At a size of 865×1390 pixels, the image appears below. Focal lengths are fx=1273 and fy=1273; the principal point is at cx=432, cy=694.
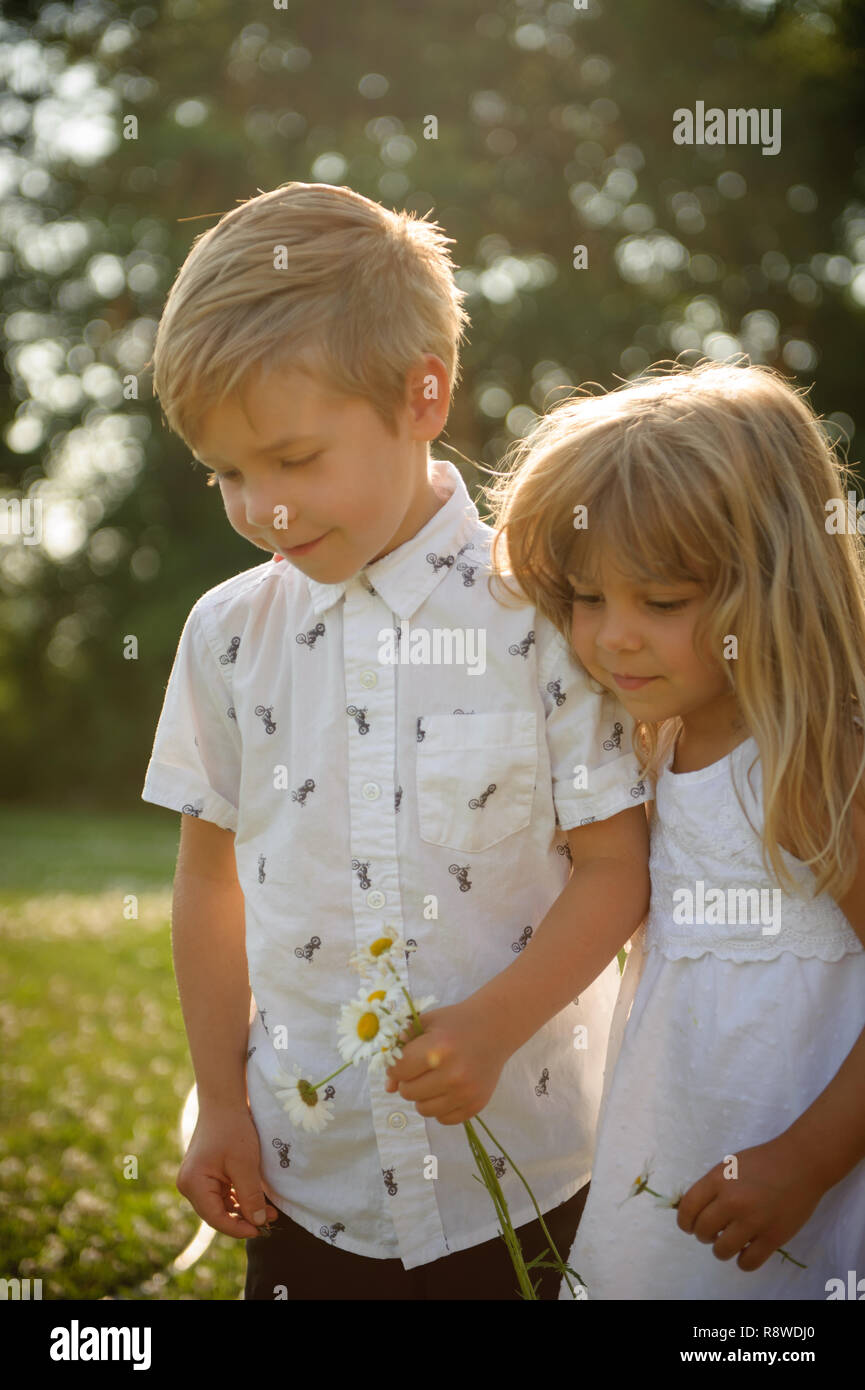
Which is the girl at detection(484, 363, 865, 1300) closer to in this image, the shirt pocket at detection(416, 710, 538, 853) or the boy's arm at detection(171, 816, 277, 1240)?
the shirt pocket at detection(416, 710, 538, 853)

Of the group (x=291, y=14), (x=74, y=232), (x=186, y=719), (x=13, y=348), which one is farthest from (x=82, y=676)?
(x=186, y=719)

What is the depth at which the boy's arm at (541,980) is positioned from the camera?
177 cm

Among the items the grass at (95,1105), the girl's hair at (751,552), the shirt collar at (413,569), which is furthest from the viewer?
the grass at (95,1105)

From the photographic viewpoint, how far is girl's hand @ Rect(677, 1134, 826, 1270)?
1.84 metres

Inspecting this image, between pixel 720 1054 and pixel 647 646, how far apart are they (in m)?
0.65

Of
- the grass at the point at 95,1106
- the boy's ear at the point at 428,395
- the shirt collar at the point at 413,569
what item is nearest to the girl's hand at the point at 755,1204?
the shirt collar at the point at 413,569

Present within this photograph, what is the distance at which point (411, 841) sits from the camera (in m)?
2.06

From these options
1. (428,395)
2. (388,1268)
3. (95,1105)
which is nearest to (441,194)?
(95,1105)

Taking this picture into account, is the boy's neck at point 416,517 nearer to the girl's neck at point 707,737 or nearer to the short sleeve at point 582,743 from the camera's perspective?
the short sleeve at point 582,743

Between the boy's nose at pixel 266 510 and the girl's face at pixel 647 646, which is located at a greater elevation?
the boy's nose at pixel 266 510

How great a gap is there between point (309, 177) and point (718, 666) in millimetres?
20210

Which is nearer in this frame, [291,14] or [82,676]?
[291,14]
